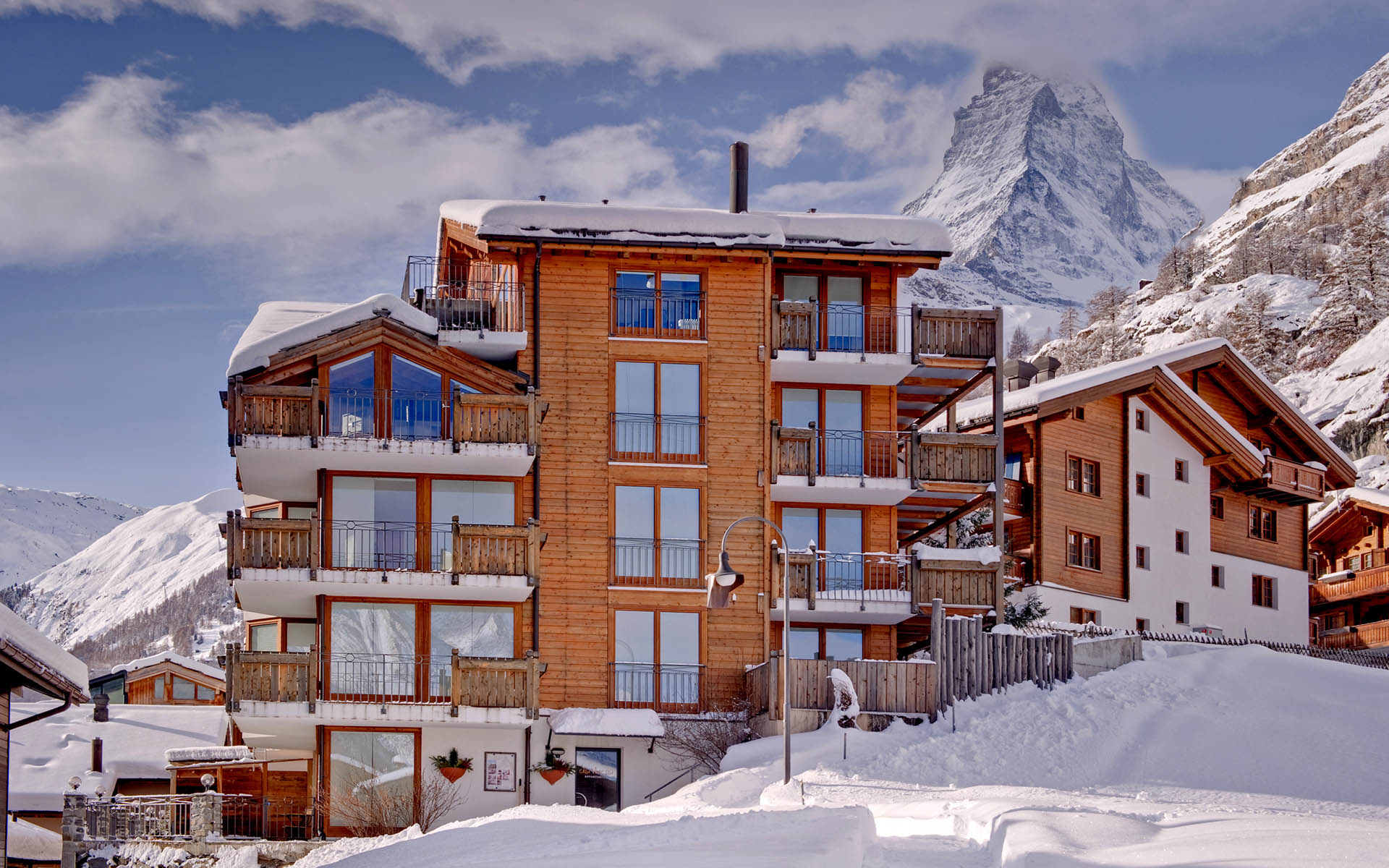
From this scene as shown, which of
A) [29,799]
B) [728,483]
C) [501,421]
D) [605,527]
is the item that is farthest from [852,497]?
[29,799]

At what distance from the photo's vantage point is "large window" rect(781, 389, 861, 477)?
1596 inches

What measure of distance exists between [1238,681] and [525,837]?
1804cm

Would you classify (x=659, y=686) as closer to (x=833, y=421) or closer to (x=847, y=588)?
(x=847, y=588)

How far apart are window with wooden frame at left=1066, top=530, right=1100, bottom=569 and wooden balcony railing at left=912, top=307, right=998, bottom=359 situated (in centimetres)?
1092

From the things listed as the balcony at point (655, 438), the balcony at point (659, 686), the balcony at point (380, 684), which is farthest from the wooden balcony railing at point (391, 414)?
the balcony at point (659, 686)

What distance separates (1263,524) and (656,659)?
27922mm

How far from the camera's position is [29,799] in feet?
158

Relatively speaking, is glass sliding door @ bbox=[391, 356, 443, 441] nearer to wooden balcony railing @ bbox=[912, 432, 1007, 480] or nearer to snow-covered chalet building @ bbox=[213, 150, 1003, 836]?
snow-covered chalet building @ bbox=[213, 150, 1003, 836]

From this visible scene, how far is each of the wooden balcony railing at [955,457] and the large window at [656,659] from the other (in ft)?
21.9

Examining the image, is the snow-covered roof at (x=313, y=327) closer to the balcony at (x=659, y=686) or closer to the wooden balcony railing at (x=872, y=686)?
the balcony at (x=659, y=686)

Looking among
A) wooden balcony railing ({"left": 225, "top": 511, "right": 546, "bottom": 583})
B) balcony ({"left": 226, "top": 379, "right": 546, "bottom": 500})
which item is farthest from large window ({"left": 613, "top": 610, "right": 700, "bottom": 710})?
balcony ({"left": 226, "top": 379, "right": 546, "bottom": 500})

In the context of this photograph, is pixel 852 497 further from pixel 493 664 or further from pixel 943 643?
pixel 493 664

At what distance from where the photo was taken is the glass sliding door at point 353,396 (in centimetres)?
3694

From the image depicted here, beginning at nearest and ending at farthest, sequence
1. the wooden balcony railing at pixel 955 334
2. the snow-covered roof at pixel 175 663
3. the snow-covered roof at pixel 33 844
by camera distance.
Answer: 1. the snow-covered roof at pixel 33 844
2. the wooden balcony railing at pixel 955 334
3. the snow-covered roof at pixel 175 663
